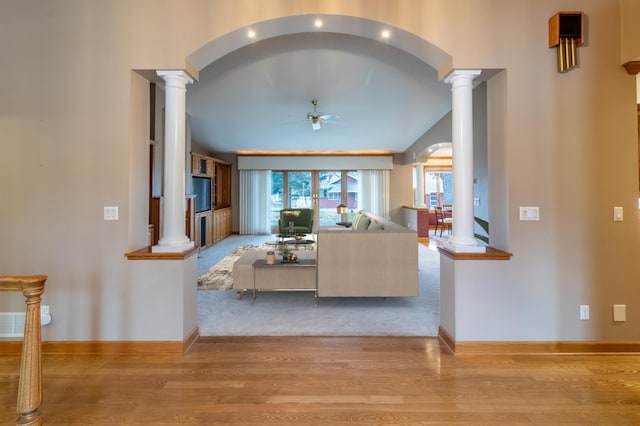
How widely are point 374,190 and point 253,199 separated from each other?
364 centimetres

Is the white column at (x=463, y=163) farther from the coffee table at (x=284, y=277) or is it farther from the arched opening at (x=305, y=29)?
the coffee table at (x=284, y=277)

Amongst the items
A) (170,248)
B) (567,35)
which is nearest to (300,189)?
(170,248)

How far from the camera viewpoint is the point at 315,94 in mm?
5660

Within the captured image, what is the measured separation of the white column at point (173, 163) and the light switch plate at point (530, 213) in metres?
2.76

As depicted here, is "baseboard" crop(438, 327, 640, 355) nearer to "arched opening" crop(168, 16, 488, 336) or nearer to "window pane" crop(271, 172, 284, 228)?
"arched opening" crop(168, 16, 488, 336)

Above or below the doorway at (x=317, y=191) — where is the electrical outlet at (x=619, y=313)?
below

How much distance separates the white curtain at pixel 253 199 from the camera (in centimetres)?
959

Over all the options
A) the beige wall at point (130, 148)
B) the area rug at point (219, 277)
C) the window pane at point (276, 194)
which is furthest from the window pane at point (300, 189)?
the beige wall at point (130, 148)

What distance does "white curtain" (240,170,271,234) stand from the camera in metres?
9.59

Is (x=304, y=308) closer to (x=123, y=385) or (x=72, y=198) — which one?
(x=123, y=385)

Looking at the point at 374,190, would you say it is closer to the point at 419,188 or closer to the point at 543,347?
the point at 419,188

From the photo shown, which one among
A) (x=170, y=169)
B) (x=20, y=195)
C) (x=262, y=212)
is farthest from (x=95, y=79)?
(x=262, y=212)

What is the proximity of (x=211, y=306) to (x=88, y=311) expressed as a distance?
1274mm

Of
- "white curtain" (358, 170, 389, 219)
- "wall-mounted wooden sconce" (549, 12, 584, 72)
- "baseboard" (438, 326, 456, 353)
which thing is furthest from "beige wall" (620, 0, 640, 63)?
"white curtain" (358, 170, 389, 219)
